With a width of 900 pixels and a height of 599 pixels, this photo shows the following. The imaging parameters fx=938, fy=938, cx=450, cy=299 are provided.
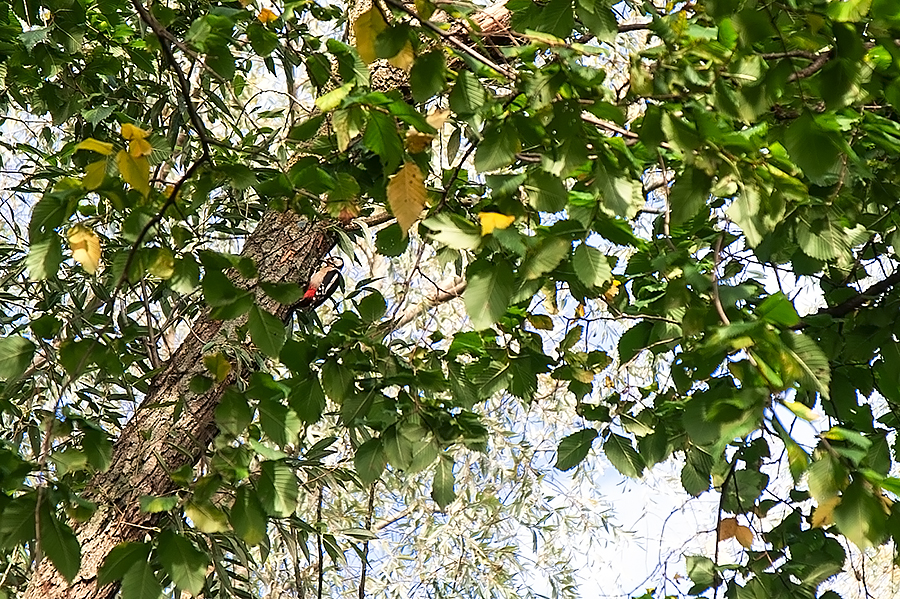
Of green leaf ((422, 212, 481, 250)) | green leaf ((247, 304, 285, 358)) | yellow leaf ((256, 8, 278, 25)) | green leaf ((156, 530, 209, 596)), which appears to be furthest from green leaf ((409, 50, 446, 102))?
yellow leaf ((256, 8, 278, 25))

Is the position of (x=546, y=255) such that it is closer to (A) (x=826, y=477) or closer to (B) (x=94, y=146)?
(A) (x=826, y=477)

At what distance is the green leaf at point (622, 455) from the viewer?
1658mm

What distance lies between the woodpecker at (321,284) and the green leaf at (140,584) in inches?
41.3

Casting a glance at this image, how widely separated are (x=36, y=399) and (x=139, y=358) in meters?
0.69

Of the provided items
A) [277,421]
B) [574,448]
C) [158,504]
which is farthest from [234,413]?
[574,448]

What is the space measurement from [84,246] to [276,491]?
0.44 m

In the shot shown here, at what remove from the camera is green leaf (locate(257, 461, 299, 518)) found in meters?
1.36

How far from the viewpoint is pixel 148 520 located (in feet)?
6.63

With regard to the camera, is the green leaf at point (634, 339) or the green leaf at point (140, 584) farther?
the green leaf at point (634, 339)

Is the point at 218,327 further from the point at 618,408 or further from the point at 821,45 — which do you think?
the point at 821,45

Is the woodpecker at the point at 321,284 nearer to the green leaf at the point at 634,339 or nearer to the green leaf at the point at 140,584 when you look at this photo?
the green leaf at the point at 634,339

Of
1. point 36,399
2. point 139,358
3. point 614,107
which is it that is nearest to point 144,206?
point 614,107

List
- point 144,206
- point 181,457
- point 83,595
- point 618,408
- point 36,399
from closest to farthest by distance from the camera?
1. point 144,206
2. point 618,408
3. point 83,595
4. point 181,457
5. point 36,399

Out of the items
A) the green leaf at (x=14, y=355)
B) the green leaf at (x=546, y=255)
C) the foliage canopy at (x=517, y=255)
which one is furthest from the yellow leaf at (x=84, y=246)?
the green leaf at (x=546, y=255)
